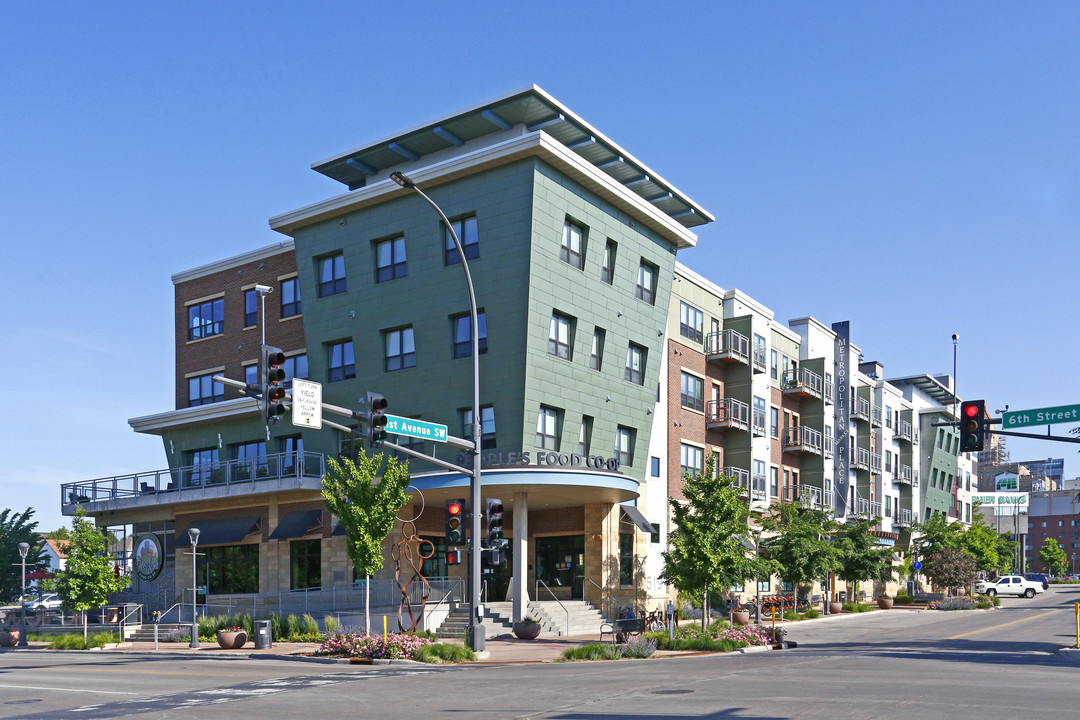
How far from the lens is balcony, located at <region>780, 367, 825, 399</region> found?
59844 millimetres

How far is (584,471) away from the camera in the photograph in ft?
121

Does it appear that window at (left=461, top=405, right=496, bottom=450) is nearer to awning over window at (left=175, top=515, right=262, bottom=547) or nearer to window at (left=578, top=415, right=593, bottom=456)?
window at (left=578, top=415, right=593, bottom=456)

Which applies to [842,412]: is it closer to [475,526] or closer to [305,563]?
[305,563]

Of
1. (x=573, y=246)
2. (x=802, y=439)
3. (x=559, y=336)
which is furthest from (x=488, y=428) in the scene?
(x=802, y=439)

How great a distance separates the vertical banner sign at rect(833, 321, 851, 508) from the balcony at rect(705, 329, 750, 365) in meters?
16.4

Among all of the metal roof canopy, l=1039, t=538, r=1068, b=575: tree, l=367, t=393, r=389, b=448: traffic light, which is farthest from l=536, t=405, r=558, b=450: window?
l=1039, t=538, r=1068, b=575: tree

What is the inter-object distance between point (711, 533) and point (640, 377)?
32.0ft

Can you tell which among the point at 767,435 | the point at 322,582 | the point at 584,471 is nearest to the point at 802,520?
the point at 767,435

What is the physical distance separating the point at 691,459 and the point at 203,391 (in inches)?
951

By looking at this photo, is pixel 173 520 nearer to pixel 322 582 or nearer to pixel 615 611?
pixel 322 582

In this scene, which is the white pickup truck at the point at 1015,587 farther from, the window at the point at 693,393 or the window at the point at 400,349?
the window at the point at 400,349

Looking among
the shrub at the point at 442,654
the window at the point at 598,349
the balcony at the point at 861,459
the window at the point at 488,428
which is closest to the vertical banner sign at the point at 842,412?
the balcony at the point at 861,459

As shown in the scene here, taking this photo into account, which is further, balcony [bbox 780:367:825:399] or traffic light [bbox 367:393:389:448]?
balcony [bbox 780:367:825:399]

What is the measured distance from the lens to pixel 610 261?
1646 inches
